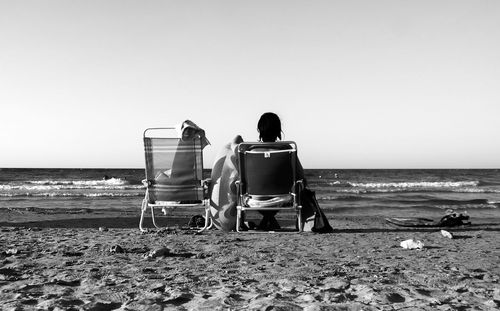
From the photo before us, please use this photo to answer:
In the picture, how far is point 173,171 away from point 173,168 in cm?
4

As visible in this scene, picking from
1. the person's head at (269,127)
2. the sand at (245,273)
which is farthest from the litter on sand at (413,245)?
the person's head at (269,127)

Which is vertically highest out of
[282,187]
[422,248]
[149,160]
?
[149,160]

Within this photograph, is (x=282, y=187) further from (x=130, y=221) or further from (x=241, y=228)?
(x=130, y=221)

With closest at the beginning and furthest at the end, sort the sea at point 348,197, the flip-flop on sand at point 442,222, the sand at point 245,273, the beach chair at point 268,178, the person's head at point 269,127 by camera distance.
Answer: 1. the sand at point 245,273
2. the beach chair at point 268,178
3. the person's head at point 269,127
4. the flip-flop on sand at point 442,222
5. the sea at point 348,197

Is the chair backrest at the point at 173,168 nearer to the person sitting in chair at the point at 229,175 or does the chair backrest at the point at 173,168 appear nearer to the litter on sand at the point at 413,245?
the person sitting in chair at the point at 229,175

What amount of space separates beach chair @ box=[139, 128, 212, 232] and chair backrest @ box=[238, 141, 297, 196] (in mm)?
769

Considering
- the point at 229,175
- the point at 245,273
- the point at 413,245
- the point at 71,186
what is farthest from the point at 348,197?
the point at 71,186

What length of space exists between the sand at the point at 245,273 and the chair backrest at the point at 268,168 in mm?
618

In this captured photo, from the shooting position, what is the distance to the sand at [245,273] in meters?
2.86

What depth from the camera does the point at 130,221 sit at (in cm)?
891

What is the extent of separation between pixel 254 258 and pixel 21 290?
2043mm

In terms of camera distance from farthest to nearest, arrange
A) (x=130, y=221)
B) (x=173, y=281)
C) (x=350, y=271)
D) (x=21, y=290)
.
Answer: (x=130, y=221) → (x=350, y=271) → (x=173, y=281) → (x=21, y=290)

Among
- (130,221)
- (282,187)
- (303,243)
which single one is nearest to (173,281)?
(303,243)

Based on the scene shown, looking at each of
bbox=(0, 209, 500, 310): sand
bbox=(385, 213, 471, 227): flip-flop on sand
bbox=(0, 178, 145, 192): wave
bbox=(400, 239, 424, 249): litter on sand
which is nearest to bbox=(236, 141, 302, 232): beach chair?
bbox=(0, 209, 500, 310): sand
